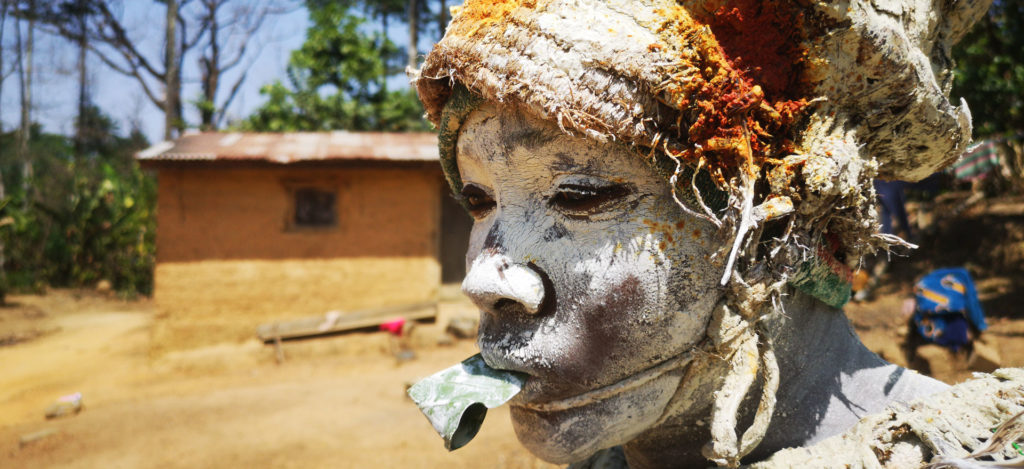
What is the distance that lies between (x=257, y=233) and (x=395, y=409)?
3437 millimetres

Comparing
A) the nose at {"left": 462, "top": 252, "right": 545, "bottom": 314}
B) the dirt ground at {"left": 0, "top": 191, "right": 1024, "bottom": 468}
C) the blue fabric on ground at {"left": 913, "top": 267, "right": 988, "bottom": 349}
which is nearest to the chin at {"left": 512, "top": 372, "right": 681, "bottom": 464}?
the nose at {"left": 462, "top": 252, "right": 545, "bottom": 314}

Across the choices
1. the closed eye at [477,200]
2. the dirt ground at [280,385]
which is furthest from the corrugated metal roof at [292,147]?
the closed eye at [477,200]

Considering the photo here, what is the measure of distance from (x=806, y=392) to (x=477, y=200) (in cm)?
93

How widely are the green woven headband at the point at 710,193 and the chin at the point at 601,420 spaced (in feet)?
1.22

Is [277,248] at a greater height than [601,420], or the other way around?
[601,420]

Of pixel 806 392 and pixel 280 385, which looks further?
pixel 280 385

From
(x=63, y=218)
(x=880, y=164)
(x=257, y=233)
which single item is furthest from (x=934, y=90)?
(x=63, y=218)

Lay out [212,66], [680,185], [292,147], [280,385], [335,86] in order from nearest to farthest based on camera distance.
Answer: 1. [680,185]
2. [280,385]
3. [292,147]
4. [335,86]
5. [212,66]

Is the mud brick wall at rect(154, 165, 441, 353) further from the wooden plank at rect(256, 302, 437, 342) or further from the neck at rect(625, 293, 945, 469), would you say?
the neck at rect(625, 293, 945, 469)

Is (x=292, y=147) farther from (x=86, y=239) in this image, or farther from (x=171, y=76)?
(x=171, y=76)

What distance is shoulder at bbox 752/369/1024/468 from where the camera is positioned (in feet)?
3.97

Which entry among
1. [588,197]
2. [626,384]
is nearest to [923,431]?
[626,384]

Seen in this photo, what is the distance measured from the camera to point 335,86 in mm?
14039

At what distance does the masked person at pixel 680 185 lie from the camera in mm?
1160
